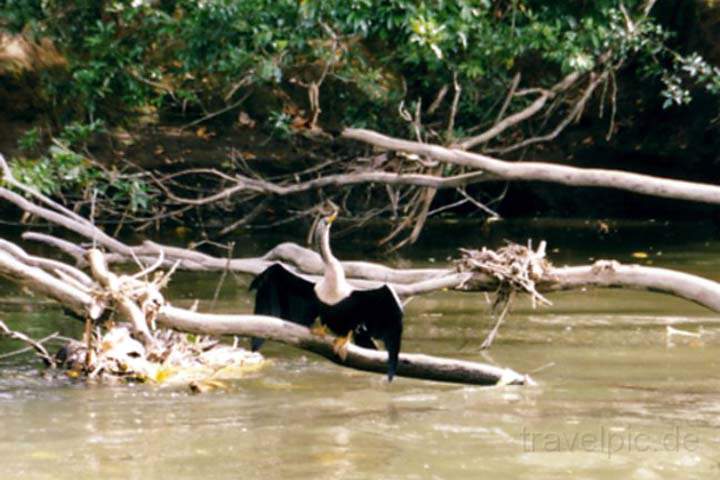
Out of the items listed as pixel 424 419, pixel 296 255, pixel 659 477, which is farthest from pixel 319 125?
pixel 659 477

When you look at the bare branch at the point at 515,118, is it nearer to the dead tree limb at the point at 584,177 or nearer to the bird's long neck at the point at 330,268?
the dead tree limb at the point at 584,177

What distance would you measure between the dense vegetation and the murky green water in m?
2.27

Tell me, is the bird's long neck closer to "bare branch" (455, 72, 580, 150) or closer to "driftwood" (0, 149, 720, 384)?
"driftwood" (0, 149, 720, 384)

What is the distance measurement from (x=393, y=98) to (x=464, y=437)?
21.2 ft

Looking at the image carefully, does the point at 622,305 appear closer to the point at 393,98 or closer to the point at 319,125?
the point at 393,98

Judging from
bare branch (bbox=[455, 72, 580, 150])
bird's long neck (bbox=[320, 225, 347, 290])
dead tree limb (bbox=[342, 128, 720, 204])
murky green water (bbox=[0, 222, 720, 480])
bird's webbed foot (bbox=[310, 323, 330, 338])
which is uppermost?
bare branch (bbox=[455, 72, 580, 150])

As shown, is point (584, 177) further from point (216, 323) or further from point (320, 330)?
point (216, 323)

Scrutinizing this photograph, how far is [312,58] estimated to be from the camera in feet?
39.4

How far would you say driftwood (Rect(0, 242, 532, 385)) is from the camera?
20.5 ft

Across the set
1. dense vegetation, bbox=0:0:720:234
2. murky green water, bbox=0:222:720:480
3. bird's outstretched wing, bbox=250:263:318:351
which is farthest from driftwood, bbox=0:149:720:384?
dense vegetation, bbox=0:0:720:234

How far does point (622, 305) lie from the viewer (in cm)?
1034

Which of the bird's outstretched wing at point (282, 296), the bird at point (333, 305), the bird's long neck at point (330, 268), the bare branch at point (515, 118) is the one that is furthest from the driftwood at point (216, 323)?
the bare branch at point (515, 118)

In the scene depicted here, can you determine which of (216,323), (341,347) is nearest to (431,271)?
(341,347)

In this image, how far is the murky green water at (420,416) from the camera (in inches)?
221
